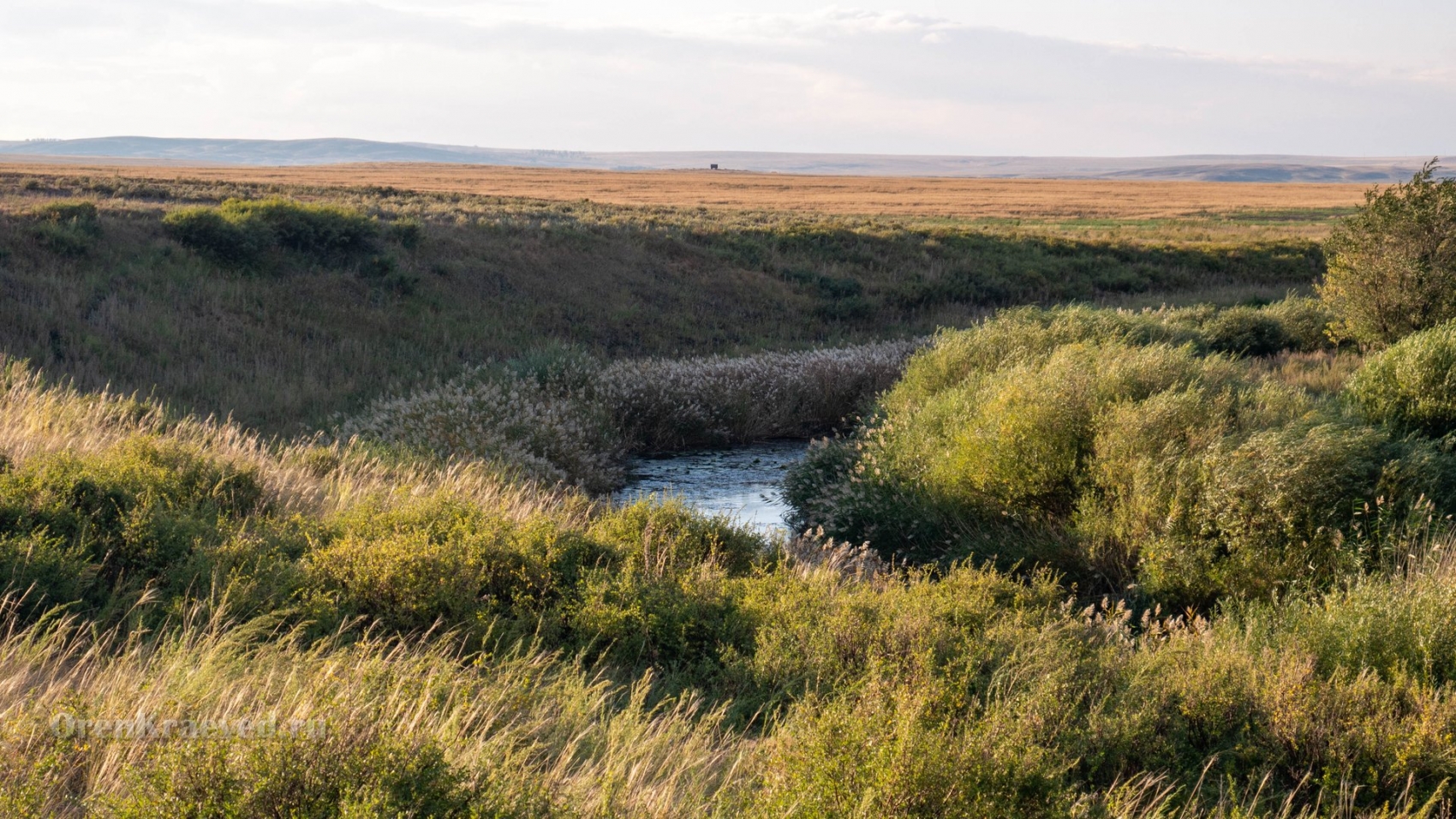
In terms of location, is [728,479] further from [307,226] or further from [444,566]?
[307,226]

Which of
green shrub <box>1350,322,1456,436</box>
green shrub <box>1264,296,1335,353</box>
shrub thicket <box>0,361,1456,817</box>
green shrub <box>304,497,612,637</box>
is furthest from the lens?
green shrub <box>1264,296,1335,353</box>

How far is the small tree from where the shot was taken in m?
17.8

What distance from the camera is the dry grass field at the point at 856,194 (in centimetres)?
5612

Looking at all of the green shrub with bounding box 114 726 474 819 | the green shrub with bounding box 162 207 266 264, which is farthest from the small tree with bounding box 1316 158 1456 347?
the green shrub with bounding box 162 207 266 264

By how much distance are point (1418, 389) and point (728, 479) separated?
8.70m

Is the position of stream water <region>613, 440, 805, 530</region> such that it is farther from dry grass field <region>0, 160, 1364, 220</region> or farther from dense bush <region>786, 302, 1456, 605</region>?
dry grass field <region>0, 160, 1364, 220</region>

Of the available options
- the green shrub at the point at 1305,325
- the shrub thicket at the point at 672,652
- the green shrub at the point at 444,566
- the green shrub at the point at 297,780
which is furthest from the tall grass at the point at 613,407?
the green shrub at the point at 297,780

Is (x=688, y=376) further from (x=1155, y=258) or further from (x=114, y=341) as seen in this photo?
(x=1155, y=258)

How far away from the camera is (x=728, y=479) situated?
51.5 feet

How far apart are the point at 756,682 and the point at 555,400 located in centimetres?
1016

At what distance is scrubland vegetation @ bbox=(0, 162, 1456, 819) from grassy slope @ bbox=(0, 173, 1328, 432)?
353cm

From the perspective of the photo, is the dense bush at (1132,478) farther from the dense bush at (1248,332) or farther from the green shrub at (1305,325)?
the green shrub at (1305,325)

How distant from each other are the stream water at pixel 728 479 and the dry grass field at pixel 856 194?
111ft

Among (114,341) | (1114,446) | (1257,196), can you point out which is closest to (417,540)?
(1114,446)
